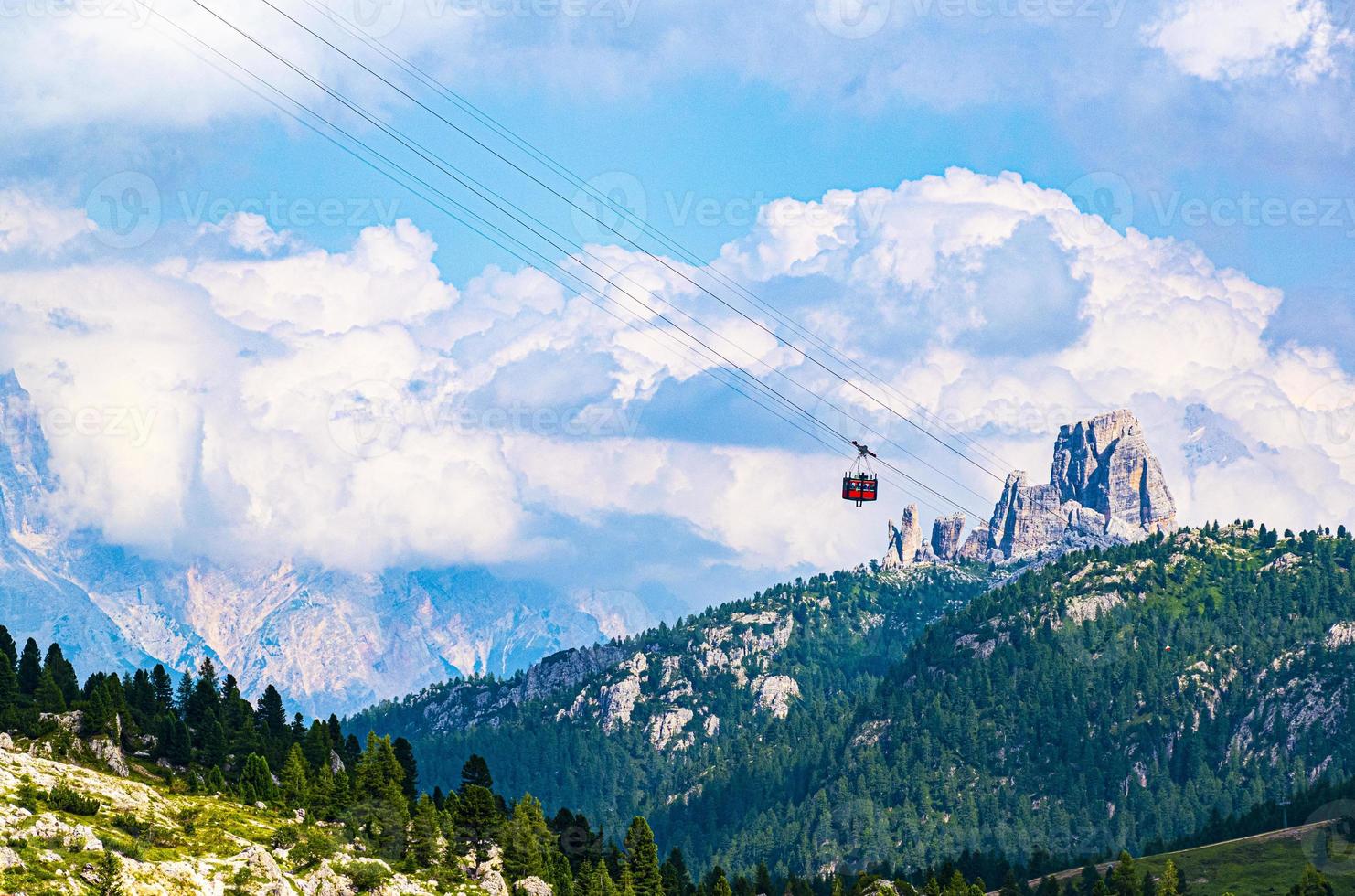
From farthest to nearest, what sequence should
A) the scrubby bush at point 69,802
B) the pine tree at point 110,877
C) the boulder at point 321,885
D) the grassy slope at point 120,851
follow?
the boulder at point 321,885 → the scrubby bush at point 69,802 → the pine tree at point 110,877 → the grassy slope at point 120,851

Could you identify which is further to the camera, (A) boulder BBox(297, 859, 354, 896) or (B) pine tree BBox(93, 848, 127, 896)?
(A) boulder BBox(297, 859, 354, 896)

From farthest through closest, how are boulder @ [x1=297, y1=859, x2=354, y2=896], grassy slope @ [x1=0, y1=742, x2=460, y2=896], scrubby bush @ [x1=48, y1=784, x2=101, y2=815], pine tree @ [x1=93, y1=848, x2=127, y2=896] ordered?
boulder @ [x1=297, y1=859, x2=354, y2=896] → scrubby bush @ [x1=48, y1=784, x2=101, y2=815] → pine tree @ [x1=93, y1=848, x2=127, y2=896] → grassy slope @ [x1=0, y1=742, x2=460, y2=896]

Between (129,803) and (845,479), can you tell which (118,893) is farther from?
(845,479)

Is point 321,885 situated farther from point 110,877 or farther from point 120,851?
point 110,877

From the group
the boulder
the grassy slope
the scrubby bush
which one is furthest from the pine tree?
the boulder

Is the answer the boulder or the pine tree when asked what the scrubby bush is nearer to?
the pine tree

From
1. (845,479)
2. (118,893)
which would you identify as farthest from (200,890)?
(845,479)

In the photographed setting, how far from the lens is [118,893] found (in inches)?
6545

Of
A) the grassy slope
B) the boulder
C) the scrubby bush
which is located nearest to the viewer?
the grassy slope

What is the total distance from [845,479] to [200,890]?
8130 centimetres

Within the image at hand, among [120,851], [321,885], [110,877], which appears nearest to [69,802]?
[120,851]

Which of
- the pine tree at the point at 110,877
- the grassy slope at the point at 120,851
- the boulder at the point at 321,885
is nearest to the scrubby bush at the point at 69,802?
the grassy slope at the point at 120,851

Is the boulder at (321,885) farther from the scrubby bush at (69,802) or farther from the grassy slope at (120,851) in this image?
the scrubby bush at (69,802)

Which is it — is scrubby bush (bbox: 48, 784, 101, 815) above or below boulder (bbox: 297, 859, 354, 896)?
above
